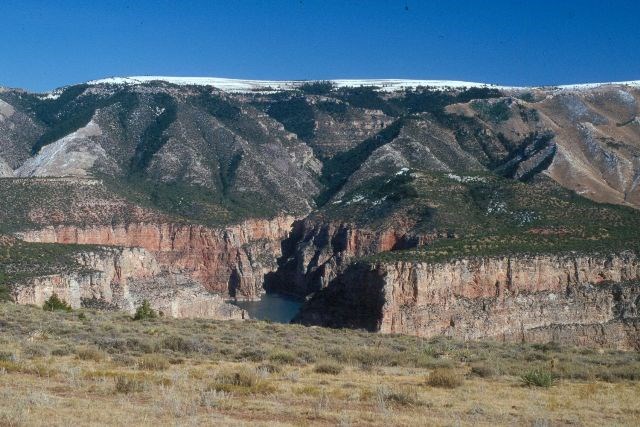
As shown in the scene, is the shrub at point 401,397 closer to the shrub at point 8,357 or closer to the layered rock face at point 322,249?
the shrub at point 8,357

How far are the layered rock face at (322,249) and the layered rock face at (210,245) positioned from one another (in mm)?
3019

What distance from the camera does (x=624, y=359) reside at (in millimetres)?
32938

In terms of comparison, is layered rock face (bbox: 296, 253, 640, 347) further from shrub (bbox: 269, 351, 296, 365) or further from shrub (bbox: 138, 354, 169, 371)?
shrub (bbox: 138, 354, 169, 371)

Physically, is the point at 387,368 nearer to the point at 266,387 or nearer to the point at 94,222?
the point at 266,387

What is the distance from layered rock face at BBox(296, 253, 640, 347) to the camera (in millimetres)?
72312

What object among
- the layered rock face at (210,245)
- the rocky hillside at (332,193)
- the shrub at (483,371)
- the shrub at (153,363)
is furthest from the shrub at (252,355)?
the layered rock face at (210,245)

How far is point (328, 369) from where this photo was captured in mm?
25453

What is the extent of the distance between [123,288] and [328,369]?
56485mm

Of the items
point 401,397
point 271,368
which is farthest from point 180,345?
point 401,397

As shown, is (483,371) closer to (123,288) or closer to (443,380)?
(443,380)

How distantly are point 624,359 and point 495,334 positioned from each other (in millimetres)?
40688

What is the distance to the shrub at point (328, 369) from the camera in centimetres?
2530

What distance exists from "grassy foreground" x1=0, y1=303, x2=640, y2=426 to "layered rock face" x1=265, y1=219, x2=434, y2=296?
63.2m

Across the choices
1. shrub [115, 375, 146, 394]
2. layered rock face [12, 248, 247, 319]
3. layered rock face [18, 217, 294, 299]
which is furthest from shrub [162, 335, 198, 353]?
layered rock face [18, 217, 294, 299]
